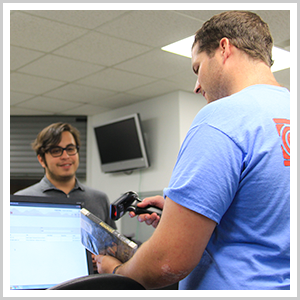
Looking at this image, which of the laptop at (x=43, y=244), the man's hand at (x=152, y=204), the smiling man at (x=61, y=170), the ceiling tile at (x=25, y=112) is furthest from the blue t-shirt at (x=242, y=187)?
the ceiling tile at (x=25, y=112)

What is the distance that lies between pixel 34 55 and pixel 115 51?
2.57 ft

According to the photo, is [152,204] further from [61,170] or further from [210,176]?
[61,170]

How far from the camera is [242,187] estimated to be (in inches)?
31.1

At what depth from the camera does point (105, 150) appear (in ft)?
18.4

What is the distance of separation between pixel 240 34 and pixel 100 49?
9.28 ft

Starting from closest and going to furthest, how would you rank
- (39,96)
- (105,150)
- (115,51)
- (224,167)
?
(224,167) < (115,51) < (39,96) < (105,150)

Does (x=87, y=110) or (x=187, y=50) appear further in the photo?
(x=87, y=110)

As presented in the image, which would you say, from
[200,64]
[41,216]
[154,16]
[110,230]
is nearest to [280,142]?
[200,64]

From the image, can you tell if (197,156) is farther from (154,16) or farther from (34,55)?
(34,55)

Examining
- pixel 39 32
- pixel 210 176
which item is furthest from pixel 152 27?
pixel 210 176

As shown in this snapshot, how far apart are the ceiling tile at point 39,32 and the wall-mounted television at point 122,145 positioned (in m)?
1.83

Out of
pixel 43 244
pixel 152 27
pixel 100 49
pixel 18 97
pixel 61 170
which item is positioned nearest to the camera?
pixel 43 244

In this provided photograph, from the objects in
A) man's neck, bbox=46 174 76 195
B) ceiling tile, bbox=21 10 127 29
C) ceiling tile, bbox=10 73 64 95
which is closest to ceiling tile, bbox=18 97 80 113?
ceiling tile, bbox=10 73 64 95

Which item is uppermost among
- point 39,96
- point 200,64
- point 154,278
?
point 39,96
